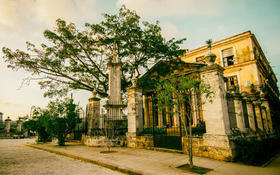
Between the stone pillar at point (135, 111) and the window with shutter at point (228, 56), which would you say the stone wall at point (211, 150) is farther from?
the window with shutter at point (228, 56)

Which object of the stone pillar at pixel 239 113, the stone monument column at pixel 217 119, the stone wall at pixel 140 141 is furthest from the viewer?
the stone wall at pixel 140 141

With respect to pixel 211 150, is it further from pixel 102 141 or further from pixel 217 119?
pixel 102 141

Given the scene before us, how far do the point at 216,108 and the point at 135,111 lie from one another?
15.3 feet

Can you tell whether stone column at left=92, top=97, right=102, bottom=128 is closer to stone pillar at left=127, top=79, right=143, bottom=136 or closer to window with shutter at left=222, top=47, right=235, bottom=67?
stone pillar at left=127, top=79, right=143, bottom=136

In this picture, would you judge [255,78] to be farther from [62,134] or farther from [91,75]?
[62,134]

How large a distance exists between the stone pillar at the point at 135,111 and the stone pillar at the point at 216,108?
13.7ft

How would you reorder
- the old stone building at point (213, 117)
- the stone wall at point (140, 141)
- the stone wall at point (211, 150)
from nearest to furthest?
1. the stone wall at point (211, 150)
2. the old stone building at point (213, 117)
3. the stone wall at point (140, 141)

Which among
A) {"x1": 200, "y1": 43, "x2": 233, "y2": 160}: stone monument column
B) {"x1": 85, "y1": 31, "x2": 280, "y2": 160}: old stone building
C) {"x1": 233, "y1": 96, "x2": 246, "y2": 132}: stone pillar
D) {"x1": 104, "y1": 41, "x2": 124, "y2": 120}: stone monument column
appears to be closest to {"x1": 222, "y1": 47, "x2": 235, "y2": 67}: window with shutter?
{"x1": 85, "y1": 31, "x2": 280, "y2": 160}: old stone building

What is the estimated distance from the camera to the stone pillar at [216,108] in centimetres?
578

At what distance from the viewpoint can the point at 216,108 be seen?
19.7 feet

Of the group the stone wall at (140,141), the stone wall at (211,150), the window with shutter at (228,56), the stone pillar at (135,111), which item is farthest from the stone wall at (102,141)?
the window with shutter at (228,56)

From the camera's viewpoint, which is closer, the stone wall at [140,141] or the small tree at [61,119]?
the stone wall at [140,141]

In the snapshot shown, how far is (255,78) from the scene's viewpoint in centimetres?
2064

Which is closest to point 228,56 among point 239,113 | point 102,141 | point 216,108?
point 239,113
